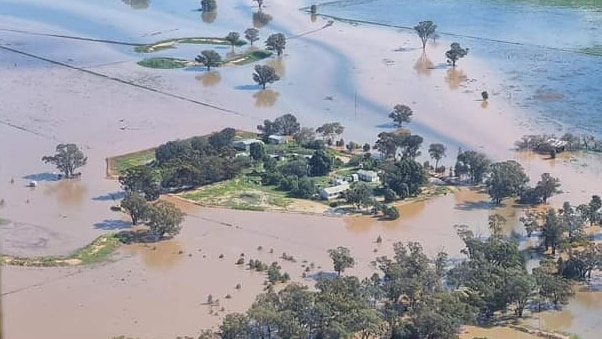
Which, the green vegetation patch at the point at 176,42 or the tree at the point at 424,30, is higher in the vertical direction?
the tree at the point at 424,30

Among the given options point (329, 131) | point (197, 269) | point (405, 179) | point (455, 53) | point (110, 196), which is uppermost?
point (455, 53)

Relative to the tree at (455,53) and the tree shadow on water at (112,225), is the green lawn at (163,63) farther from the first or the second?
the tree shadow on water at (112,225)

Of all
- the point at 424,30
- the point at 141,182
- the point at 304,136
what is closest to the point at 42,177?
the point at 141,182

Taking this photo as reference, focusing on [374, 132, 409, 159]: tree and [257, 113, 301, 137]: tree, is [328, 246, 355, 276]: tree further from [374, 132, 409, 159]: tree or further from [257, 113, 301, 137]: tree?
[257, 113, 301, 137]: tree

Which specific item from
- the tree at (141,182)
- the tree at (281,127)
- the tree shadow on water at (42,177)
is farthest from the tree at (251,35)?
the tree at (141,182)

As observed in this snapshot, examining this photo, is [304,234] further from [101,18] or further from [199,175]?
[101,18]

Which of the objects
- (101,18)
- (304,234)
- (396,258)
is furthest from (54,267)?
(101,18)

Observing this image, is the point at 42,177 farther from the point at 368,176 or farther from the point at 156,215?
the point at 368,176
